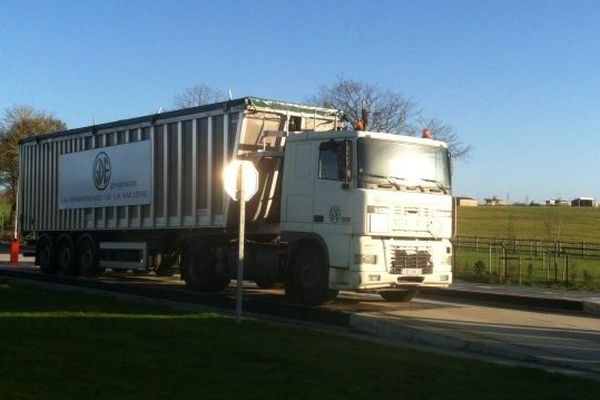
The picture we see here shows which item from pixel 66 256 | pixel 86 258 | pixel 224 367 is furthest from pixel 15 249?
pixel 224 367

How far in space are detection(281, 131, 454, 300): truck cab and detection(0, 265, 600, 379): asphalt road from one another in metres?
0.75

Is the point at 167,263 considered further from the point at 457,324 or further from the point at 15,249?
the point at 15,249

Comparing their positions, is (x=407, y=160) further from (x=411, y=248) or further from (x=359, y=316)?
(x=359, y=316)

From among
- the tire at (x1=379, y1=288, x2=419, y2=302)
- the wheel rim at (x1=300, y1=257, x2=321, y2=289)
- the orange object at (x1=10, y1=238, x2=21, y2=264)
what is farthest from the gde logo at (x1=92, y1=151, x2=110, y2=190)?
the tire at (x1=379, y1=288, x2=419, y2=302)

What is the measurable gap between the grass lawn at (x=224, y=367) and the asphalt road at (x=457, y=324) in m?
1.11

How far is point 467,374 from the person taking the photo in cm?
834

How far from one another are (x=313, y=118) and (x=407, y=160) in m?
3.28

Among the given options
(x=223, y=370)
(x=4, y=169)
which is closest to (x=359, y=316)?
(x=223, y=370)

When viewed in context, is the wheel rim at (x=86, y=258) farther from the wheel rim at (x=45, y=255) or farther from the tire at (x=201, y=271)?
the tire at (x=201, y=271)

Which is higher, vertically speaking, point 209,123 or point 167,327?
point 209,123

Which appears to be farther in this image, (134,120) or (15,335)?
(134,120)

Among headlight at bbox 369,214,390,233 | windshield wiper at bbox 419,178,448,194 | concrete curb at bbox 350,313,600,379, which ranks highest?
windshield wiper at bbox 419,178,448,194

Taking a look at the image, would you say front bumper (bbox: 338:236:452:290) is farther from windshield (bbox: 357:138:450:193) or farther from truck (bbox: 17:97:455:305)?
windshield (bbox: 357:138:450:193)

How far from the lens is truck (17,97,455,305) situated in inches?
552
